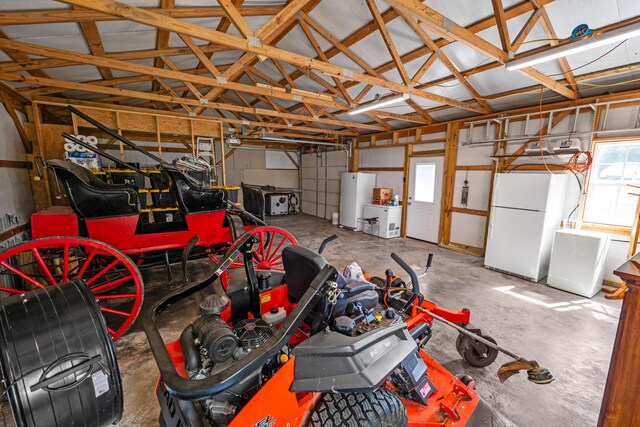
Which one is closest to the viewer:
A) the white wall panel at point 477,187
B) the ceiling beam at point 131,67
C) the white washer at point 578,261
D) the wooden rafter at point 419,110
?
the ceiling beam at point 131,67

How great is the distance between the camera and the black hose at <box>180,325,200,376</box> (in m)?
1.17

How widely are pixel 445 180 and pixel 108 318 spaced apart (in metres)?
6.76

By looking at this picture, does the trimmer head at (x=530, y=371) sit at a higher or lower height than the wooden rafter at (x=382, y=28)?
lower

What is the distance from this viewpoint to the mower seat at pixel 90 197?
2.49m

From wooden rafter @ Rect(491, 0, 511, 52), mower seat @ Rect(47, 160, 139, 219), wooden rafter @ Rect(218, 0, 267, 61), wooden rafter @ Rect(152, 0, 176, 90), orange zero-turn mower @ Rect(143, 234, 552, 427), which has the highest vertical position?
wooden rafter @ Rect(152, 0, 176, 90)

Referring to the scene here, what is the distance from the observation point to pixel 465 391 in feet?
5.43

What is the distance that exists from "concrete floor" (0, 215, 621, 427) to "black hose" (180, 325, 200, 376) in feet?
3.32

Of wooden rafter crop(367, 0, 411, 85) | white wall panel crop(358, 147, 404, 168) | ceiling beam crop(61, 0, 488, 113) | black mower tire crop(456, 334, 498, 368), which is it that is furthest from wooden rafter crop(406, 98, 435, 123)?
black mower tire crop(456, 334, 498, 368)

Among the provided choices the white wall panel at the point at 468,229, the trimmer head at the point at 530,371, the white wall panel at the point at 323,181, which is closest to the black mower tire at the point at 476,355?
the trimmer head at the point at 530,371

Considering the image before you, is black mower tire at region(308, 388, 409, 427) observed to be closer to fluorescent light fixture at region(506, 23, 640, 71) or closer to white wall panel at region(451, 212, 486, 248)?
fluorescent light fixture at region(506, 23, 640, 71)

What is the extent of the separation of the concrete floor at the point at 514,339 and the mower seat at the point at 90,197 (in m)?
1.30

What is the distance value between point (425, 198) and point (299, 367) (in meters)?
6.51

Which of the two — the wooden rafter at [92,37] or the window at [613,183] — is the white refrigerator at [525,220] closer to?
the window at [613,183]

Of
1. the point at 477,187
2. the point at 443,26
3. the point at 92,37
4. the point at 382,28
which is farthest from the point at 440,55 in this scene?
the point at 92,37
